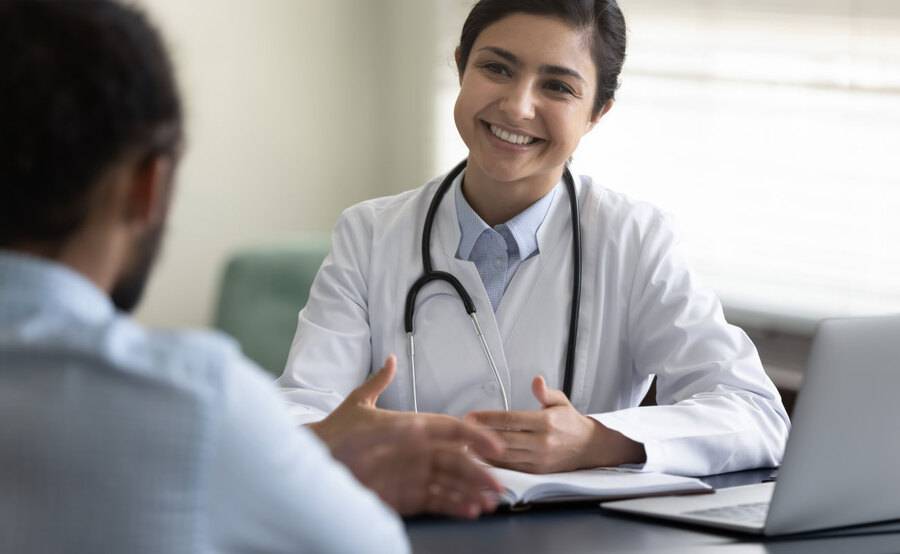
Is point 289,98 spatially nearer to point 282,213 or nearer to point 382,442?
point 282,213

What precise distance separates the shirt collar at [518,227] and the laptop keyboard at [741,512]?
66 centimetres

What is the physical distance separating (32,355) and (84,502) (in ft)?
0.33

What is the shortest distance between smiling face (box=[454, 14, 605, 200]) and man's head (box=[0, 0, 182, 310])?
1141 millimetres

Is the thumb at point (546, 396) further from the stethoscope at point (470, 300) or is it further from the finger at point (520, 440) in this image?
the stethoscope at point (470, 300)

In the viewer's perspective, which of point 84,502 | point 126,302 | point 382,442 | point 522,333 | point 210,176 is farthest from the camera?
point 210,176

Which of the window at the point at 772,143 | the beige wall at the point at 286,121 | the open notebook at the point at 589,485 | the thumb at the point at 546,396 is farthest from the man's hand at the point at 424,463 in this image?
the beige wall at the point at 286,121

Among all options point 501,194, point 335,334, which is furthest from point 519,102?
point 335,334

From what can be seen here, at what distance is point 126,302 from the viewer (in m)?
0.97

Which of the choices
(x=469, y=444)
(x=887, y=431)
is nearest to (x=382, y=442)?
(x=469, y=444)

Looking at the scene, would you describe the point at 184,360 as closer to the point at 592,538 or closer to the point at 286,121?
the point at 592,538

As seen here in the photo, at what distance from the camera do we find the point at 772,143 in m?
3.04

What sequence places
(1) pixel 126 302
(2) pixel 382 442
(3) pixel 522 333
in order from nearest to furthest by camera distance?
(1) pixel 126 302, (2) pixel 382 442, (3) pixel 522 333

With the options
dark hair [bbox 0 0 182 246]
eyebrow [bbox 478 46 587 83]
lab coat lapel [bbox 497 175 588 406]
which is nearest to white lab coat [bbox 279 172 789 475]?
lab coat lapel [bbox 497 175 588 406]

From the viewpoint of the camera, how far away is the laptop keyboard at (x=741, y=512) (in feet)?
4.68
